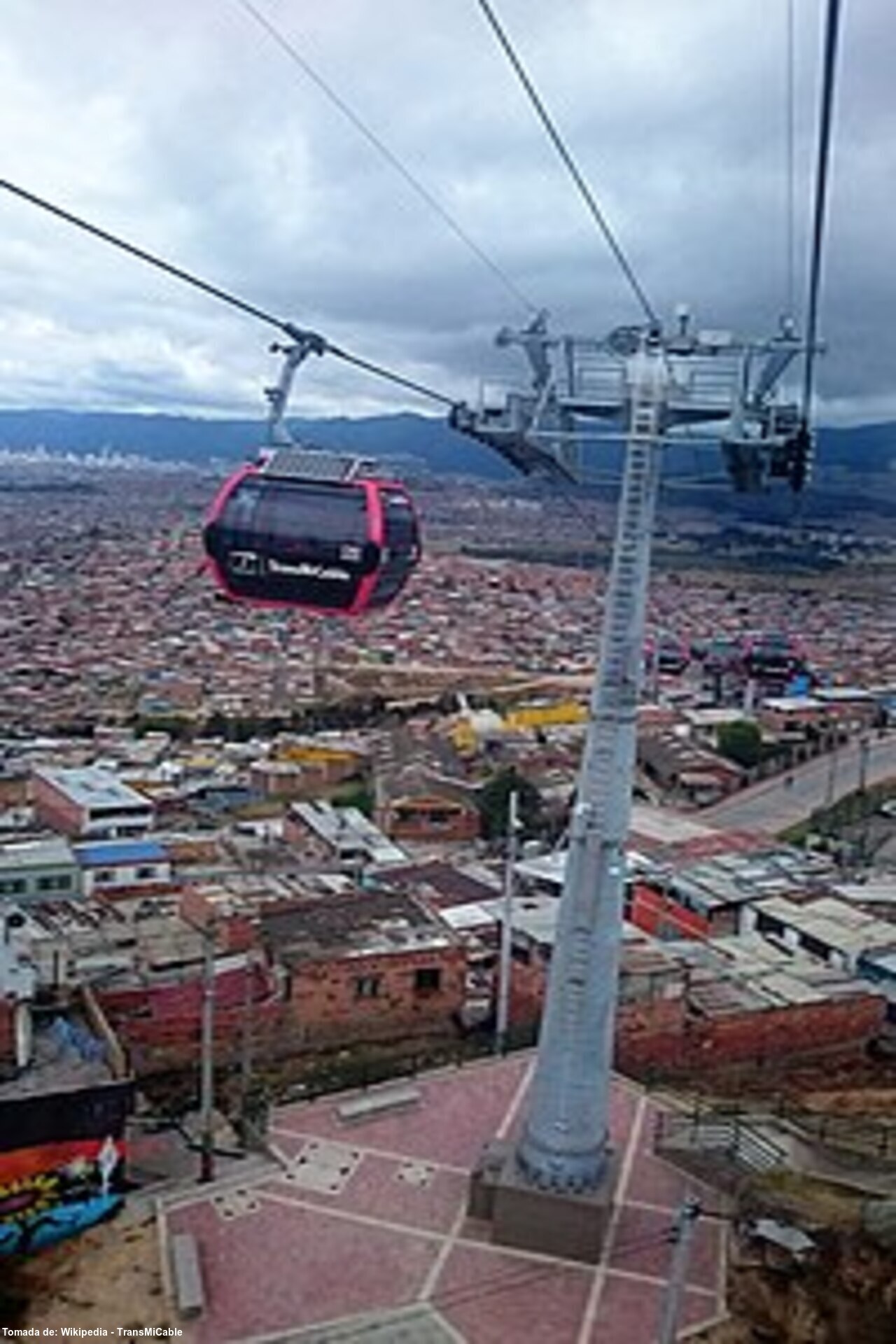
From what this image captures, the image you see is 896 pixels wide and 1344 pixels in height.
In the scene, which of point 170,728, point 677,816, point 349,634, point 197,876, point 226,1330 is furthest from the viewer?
point 349,634

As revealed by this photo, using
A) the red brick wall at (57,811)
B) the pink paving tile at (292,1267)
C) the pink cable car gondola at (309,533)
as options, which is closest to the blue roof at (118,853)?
the red brick wall at (57,811)

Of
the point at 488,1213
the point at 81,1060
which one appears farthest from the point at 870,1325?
the point at 81,1060

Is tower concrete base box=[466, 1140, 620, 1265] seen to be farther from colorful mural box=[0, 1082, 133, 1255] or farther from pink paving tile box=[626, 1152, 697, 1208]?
colorful mural box=[0, 1082, 133, 1255]

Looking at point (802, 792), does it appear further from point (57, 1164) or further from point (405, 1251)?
point (57, 1164)

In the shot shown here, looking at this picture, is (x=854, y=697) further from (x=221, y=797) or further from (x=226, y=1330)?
(x=226, y=1330)

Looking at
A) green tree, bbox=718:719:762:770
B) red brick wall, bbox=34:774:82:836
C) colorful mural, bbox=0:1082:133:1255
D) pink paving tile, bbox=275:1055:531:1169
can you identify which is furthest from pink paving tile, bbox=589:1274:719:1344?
green tree, bbox=718:719:762:770

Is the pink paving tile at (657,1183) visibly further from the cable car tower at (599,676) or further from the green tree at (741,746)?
the green tree at (741,746)
